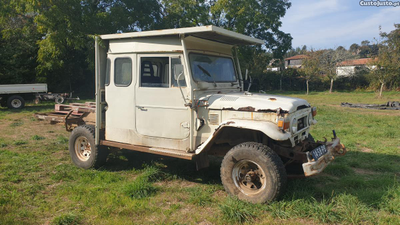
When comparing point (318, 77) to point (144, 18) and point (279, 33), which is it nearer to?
point (279, 33)

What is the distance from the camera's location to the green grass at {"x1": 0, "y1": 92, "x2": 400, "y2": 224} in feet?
12.5

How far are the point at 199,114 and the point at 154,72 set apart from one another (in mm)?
1075

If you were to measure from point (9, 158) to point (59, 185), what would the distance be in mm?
2289

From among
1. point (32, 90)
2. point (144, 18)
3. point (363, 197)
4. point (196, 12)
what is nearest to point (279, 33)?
point (196, 12)

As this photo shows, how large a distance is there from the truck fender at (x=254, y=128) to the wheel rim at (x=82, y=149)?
2.63 m

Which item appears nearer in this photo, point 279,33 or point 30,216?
point 30,216

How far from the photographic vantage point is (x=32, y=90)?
17156mm

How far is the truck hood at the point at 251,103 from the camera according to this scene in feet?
13.8

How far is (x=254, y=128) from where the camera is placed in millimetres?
4039

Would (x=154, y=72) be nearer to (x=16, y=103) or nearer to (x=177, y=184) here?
(x=177, y=184)

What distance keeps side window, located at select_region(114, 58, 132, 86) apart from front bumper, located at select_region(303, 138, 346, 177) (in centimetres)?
315

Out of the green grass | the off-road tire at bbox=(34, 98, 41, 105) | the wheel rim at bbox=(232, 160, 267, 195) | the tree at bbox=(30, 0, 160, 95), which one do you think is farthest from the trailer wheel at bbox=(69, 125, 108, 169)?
the tree at bbox=(30, 0, 160, 95)

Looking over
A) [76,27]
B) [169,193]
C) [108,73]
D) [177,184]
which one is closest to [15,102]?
[76,27]

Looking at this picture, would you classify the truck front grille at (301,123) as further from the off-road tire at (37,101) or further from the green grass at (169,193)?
the off-road tire at (37,101)
